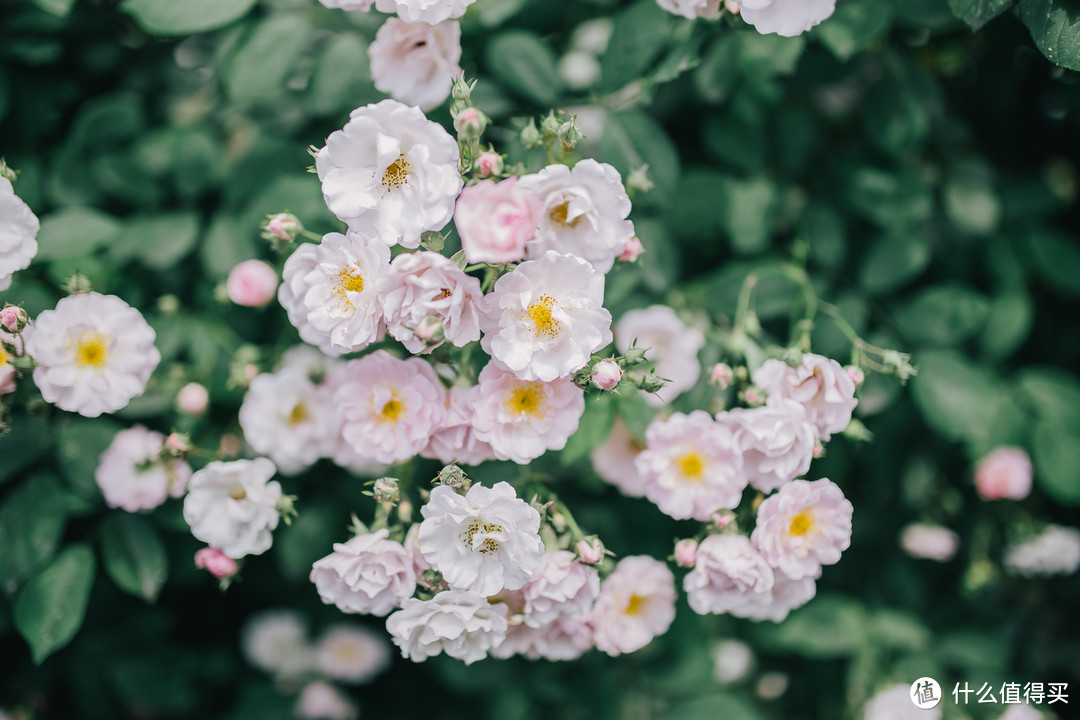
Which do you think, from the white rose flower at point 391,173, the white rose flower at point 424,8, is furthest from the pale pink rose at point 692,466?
the white rose flower at point 424,8

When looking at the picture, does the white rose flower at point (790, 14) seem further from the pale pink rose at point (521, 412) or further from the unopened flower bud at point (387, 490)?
the unopened flower bud at point (387, 490)

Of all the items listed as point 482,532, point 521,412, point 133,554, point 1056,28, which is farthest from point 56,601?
point 1056,28

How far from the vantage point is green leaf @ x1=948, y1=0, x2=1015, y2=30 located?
131cm

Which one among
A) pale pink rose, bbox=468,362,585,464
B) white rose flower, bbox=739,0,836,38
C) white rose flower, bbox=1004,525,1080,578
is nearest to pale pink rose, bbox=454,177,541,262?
pale pink rose, bbox=468,362,585,464

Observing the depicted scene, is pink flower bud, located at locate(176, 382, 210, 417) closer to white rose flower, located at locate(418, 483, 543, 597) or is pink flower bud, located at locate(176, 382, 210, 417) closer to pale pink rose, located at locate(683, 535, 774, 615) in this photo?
white rose flower, located at locate(418, 483, 543, 597)

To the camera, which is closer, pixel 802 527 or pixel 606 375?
pixel 606 375

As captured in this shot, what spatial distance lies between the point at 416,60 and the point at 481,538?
893 mm

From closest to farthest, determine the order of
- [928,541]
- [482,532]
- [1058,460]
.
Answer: [482,532]
[1058,460]
[928,541]

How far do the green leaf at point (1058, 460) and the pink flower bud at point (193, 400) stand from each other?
1.92 metres

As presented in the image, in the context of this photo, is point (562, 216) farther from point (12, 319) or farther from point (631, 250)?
point (12, 319)

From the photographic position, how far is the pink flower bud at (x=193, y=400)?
1480 mm

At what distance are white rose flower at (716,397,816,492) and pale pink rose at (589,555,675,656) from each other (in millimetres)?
293

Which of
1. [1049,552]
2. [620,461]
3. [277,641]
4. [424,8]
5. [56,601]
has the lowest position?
[277,641]

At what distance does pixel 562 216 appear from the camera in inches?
47.2
